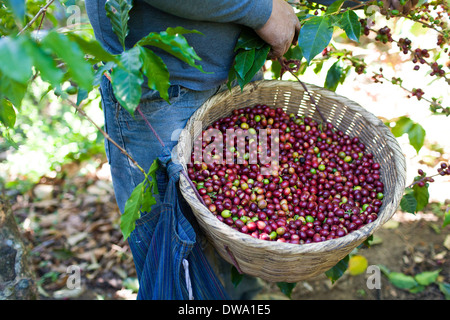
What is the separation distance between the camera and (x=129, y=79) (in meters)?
0.90

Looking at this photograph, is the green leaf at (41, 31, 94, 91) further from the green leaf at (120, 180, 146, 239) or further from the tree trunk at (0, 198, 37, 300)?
the tree trunk at (0, 198, 37, 300)

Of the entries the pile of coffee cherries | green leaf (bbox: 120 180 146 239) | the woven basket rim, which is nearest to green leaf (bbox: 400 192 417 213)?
the pile of coffee cherries

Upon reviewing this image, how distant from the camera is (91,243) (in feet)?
8.84

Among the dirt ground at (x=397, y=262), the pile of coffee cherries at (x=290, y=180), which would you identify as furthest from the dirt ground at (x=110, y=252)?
the pile of coffee cherries at (x=290, y=180)

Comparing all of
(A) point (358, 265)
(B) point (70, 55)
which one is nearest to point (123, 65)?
(B) point (70, 55)

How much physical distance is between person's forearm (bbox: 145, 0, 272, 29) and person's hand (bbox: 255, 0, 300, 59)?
0.04 metres

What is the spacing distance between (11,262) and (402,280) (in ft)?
7.18

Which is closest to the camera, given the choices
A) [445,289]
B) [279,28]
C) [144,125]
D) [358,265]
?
[279,28]

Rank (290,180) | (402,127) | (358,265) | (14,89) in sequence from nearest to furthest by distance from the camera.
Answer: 1. (14,89)
2. (290,180)
3. (402,127)
4. (358,265)

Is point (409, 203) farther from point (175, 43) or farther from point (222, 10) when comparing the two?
point (175, 43)

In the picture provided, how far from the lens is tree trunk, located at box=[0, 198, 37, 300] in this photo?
1754mm

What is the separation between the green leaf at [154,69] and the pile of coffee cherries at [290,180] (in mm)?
572
